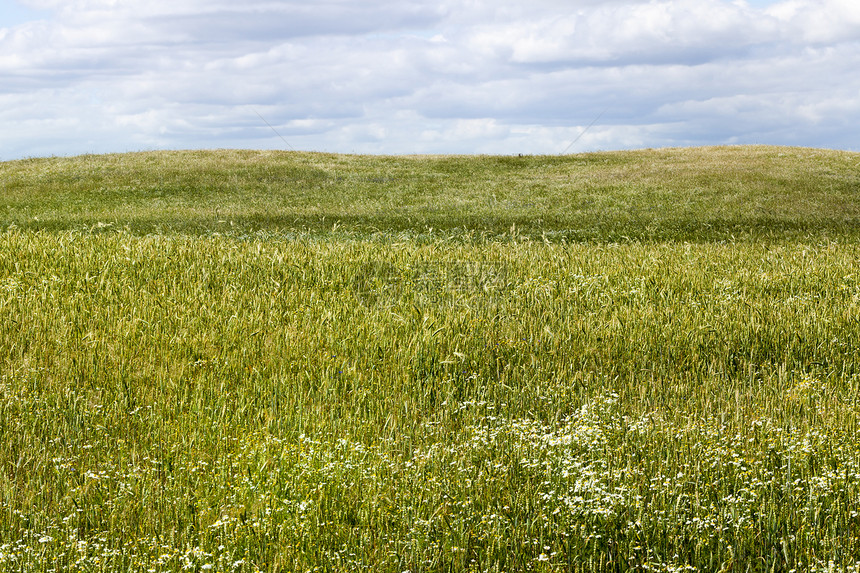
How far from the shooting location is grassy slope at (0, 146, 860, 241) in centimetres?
2119

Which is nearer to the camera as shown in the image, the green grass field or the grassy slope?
the green grass field

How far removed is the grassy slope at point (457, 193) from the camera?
69.5 feet

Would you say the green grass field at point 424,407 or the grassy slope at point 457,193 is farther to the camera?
the grassy slope at point 457,193

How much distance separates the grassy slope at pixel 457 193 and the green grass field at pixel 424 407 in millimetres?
7070

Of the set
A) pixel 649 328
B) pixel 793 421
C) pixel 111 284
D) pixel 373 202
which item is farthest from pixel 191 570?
pixel 373 202

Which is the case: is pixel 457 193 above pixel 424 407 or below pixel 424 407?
above

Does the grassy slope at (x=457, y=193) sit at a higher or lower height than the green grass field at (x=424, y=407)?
higher

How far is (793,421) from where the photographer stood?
511 cm

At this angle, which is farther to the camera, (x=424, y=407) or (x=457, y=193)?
(x=457, y=193)

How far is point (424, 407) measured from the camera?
5469 mm

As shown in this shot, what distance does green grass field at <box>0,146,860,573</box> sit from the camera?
3490 mm

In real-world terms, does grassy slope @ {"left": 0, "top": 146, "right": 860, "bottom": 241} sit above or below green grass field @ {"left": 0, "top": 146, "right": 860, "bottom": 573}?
above

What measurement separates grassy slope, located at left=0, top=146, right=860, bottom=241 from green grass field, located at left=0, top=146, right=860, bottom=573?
707 centimetres

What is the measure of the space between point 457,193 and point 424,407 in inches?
1046
